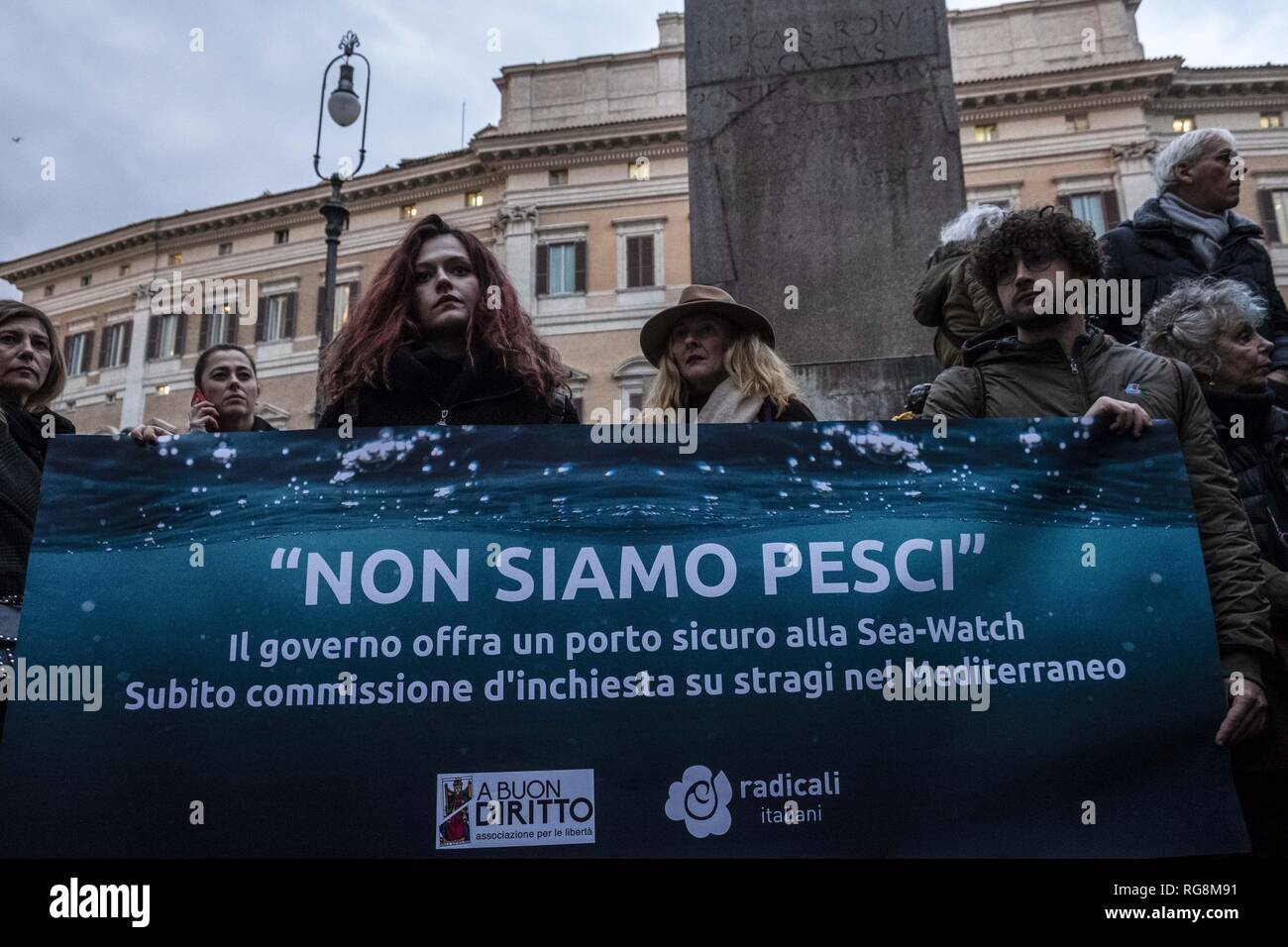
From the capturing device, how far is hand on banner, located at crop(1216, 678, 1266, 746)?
2268mm

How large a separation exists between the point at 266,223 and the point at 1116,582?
36.1 metres

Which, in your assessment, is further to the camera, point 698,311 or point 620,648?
point 698,311

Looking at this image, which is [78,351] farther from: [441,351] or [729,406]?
[729,406]

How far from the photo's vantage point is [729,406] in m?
3.15

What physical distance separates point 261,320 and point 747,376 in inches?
1273

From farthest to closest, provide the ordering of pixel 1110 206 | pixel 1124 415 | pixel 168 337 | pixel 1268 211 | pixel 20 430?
pixel 168 337, pixel 1110 206, pixel 1268 211, pixel 20 430, pixel 1124 415

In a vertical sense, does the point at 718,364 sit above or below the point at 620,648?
above

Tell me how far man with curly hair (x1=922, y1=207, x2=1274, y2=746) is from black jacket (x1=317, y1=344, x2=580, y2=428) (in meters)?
1.22

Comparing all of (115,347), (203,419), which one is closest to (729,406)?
(203,419)

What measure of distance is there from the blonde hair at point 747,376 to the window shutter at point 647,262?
2585 centimetres

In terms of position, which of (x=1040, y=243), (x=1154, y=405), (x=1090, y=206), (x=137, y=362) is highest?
(x=1090, y=206)
